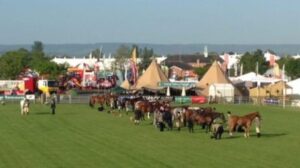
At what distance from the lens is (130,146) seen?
27.2m

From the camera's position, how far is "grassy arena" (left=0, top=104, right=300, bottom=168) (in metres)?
22.7

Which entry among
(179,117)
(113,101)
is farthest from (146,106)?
(113,101)

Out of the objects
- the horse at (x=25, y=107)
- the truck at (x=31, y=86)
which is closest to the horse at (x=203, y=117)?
the horse at (x=25, y=107)

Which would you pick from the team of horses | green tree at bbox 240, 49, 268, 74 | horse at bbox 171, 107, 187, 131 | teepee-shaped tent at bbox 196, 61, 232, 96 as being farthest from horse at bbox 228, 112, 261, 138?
green tree at bbox 240, 49, 268, 74

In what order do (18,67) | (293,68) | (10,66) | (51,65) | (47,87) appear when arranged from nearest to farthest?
(47,87) → (51,65) → (18,67) → (10,66) → (293,68)

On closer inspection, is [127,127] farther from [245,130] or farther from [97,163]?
[97,163]

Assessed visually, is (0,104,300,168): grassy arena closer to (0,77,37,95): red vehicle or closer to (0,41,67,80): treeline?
(0,77,37,95): red vehicle

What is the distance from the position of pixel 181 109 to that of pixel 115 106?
14.3m

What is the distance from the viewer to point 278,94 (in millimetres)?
72062

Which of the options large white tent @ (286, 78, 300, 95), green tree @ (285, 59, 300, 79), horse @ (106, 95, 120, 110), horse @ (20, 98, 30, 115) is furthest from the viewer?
green tree @ (285, 59, 300, 79)

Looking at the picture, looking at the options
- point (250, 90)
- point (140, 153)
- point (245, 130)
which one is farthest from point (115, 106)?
point (250, 90)

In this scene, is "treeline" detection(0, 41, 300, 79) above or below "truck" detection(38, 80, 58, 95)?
→ above

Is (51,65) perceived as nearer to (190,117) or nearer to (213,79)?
(213,79)

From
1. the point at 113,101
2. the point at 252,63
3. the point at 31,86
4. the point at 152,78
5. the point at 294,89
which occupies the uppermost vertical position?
the point at 252,63
